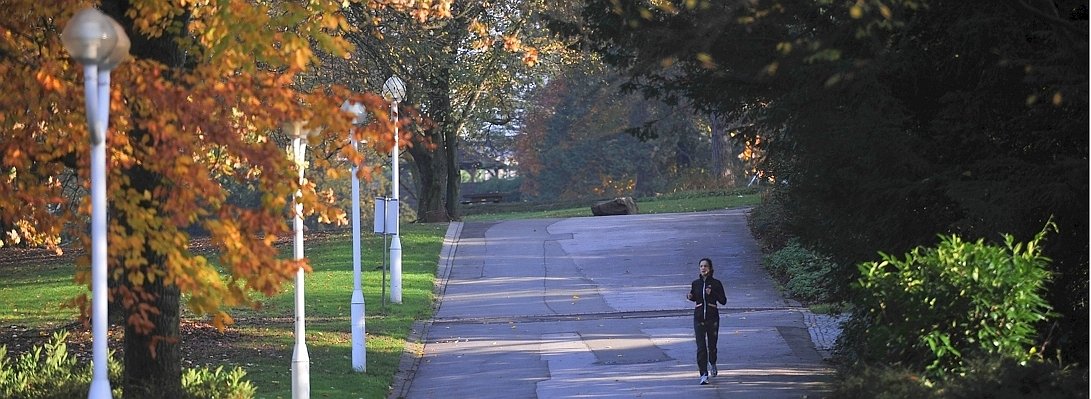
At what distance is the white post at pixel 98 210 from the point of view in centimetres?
815

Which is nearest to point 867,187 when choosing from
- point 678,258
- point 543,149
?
point 678,258

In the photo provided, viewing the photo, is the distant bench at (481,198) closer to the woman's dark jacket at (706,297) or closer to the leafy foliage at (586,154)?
the leafy foliage at (586,154)

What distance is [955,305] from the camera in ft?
32.9

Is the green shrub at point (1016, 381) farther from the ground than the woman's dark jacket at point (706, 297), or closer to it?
closer to it

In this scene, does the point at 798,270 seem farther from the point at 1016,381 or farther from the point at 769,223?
the point at 1016,381

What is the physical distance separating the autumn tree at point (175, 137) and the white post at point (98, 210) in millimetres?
785

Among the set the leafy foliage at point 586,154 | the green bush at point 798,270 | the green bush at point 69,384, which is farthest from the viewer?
the leafy foliage at point 586,154

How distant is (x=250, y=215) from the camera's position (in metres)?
9.48

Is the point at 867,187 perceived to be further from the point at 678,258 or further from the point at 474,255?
the point at 474,255

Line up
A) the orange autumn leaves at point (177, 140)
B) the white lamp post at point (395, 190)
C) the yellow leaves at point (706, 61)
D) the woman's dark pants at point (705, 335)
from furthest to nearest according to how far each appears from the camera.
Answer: the white lamp post at point (395, 190)
the woman's dark pants at point (705, 335)
the yellow leaves at point (706, 61)
the orange autumn leaves at point (177, 140)

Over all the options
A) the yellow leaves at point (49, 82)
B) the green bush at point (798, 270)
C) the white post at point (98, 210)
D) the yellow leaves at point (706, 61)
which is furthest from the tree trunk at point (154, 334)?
the green bush at point (798, 270)

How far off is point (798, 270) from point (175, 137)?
659 inches

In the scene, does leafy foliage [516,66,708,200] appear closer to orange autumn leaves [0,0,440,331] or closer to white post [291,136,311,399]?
white post [291,136,311,399]

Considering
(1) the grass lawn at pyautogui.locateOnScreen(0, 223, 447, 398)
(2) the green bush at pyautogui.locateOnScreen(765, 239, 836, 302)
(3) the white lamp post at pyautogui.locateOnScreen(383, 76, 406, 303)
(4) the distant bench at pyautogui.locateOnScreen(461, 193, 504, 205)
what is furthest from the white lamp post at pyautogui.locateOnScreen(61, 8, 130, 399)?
(4) the distant bench at pyautogui.locateOnScreen(461, 193, 504, 205)
